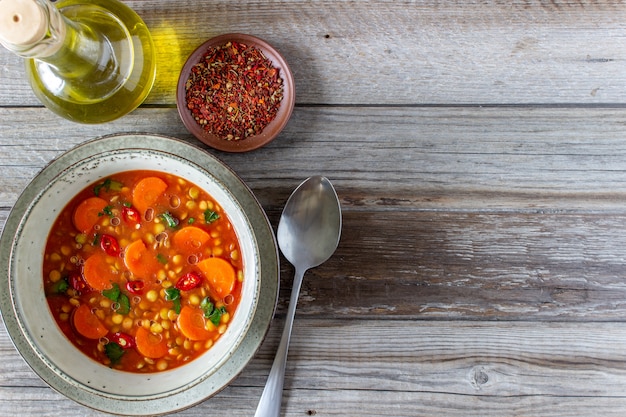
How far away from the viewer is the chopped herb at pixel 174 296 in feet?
6.38

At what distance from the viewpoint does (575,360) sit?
7.27 ft

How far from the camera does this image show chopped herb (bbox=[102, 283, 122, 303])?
1.95m

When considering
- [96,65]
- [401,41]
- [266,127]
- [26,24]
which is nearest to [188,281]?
[266,127]

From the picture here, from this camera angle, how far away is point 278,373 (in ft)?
6.91

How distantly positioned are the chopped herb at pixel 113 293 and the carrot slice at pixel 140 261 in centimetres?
8

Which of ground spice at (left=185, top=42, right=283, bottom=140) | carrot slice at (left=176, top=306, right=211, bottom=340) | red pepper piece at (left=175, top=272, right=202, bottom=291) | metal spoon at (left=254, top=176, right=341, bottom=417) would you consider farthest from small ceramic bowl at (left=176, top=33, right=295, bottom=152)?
carrot slice at (left=176, top=306, right=211, bottom=340)

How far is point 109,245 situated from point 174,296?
0.95ft

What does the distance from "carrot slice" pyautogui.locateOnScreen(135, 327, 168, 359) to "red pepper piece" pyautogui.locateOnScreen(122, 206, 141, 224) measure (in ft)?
1.26

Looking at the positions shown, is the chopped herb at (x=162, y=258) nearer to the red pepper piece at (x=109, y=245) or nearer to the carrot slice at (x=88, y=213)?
the red pepper piece at (x=109, y=245)

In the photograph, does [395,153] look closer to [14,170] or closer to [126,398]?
[126,398]

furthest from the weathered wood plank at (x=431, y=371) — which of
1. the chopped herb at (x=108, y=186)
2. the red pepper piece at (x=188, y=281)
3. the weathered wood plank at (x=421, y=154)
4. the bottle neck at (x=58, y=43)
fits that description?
the bottle neck at (x=58, y=43)

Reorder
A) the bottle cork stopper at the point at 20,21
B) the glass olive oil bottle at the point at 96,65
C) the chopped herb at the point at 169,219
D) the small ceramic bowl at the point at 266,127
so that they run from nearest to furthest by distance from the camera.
Answer: the bottle cork stopper at the point at 20,21, the glass olive oil bottle at the point at 96,65, the chopped herb at the point at 169,219, the small ceramic bowl at the point at 266,127

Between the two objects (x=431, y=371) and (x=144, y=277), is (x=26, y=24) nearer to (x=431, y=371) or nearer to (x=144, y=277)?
(x=144, y=277)

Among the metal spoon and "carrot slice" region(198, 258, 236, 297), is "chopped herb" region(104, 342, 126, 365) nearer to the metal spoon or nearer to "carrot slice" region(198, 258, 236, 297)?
"carrot slice" region(198, 258, 236, 297)
